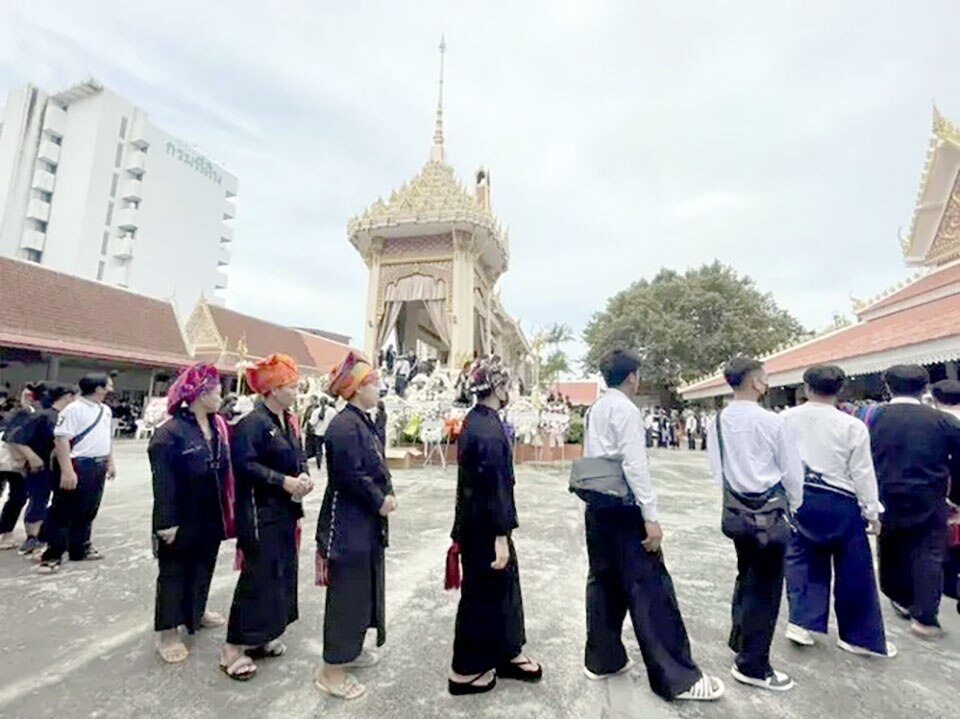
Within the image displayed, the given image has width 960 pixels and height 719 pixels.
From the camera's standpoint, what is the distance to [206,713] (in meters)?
2.00

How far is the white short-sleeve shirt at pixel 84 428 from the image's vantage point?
372cm

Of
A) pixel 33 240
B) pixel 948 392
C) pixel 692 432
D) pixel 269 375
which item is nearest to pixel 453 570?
pixel 269 375

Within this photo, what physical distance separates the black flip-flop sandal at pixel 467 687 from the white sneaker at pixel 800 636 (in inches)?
64.6

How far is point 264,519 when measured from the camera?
2.42 metres

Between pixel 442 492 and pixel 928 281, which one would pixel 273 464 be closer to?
pixel 442 492

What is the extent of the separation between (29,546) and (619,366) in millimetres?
4690

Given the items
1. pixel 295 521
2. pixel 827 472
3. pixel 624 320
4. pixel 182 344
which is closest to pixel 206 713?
pixel 295 521

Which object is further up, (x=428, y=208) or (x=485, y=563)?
(x=428, y=208)

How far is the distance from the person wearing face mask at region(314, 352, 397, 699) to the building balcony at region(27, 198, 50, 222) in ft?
129

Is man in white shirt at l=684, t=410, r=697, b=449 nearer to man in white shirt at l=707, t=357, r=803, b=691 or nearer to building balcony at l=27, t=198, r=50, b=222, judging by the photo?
man in white shirt at l=707, t=357, r=803, b=691

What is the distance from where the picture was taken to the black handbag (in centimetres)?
225

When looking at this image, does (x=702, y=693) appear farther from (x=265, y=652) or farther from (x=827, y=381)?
(x=265, y=652)

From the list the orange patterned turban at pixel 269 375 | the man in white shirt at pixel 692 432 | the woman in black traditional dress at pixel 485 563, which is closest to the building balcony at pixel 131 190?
the man in white shirt at pixel 692 432

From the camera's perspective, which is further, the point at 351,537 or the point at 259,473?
the point at 259,473
